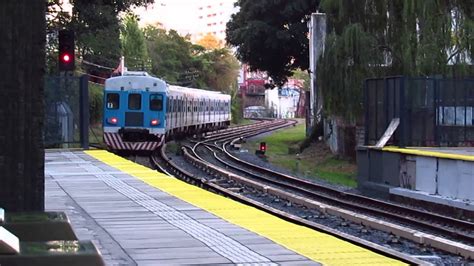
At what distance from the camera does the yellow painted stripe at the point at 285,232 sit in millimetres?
7922

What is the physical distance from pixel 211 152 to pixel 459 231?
22893mm

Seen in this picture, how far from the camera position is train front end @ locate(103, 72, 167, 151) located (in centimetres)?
3164

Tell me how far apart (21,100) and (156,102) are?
81.5 ft

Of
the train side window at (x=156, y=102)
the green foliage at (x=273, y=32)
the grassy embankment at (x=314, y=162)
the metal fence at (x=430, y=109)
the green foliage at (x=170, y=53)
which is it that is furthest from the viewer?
the green foliage at (x=170, y=53)

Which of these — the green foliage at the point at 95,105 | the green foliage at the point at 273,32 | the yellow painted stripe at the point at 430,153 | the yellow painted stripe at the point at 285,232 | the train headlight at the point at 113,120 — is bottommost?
Answer: the yellow painted stripe at the point at 285,232

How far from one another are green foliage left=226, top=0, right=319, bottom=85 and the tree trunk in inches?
1529

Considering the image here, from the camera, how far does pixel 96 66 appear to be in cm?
6316

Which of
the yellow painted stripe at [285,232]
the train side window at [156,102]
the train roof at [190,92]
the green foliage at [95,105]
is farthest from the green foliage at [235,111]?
the yellow painted stripe at [285,232]

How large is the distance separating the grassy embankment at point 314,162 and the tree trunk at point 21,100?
18.9m

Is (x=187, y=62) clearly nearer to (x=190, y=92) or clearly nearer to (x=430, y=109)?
(x=190, y=92)

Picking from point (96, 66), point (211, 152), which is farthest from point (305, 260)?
point (96, 66)

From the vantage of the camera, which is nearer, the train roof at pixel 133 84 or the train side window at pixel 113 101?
the train side window at pixel 113 101

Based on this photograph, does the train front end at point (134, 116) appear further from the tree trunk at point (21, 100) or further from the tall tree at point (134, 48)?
the tall tree at point (134, 48)

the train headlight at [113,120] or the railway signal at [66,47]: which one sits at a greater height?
the railway signal at [66,47]
